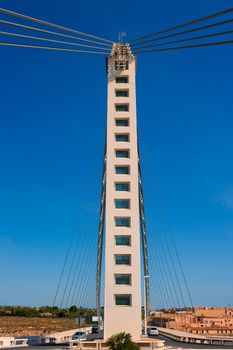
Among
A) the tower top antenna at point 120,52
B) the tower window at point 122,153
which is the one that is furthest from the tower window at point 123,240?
the tower top antenna at point 120,52

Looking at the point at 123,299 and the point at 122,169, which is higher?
the point at 122,169

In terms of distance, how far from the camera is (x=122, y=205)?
40875 millimetres

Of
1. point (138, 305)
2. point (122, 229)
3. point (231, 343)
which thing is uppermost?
point (122, 229)

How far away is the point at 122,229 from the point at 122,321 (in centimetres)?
803

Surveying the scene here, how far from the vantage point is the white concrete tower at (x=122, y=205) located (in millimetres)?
37875

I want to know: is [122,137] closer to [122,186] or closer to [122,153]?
[122,153]

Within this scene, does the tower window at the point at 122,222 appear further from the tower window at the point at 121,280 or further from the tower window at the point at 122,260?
the tower window at the point at 121,280

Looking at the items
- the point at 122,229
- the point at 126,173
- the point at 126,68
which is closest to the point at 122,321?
the point at 122,229

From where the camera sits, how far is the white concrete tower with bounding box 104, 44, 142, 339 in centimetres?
3788

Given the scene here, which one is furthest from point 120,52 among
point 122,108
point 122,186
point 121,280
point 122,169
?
point 121,280

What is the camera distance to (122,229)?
39.8 metres

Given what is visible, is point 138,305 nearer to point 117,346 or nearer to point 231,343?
point 117,346

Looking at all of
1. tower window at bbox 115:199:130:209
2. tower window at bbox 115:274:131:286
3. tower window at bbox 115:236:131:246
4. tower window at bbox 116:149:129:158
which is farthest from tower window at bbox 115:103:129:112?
tower window at bbox 115:274:131:286

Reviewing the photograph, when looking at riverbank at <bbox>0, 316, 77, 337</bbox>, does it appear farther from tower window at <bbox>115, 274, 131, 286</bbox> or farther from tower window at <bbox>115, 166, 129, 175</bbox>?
tower window at <bbox>115, 166, 129, 175</bbox>
